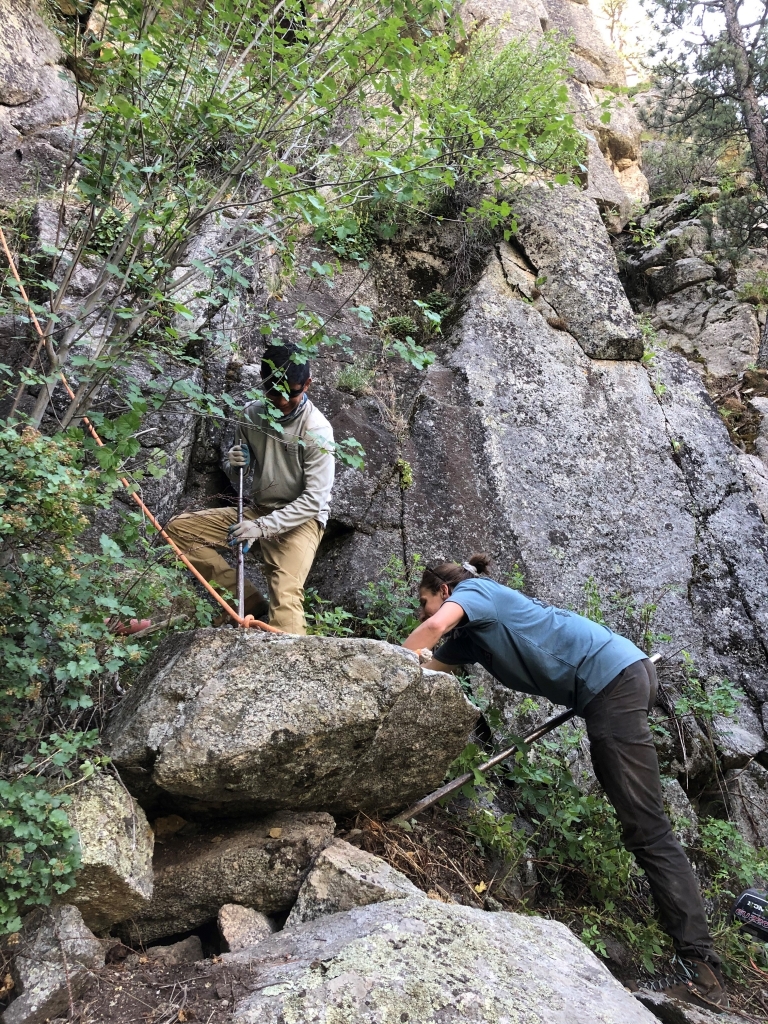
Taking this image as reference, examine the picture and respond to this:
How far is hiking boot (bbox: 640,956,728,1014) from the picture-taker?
3400mm

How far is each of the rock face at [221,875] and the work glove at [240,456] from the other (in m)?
2.35

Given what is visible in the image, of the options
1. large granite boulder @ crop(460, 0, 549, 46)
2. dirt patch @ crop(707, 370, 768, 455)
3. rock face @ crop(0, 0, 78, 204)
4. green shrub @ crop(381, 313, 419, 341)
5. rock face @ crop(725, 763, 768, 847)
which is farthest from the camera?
large granite boulder @ crop(460, 0, 549, 46)

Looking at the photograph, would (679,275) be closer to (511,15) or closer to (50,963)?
(511,15)

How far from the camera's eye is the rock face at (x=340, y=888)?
301 cm

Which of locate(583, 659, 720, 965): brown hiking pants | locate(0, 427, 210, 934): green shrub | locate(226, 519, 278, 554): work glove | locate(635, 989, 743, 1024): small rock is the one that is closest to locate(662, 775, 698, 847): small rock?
locate(583, 659, 720, 965): brown hiking pants

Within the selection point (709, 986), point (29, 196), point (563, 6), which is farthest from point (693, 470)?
point (563, 6)

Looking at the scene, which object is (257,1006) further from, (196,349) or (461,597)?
(196,349)

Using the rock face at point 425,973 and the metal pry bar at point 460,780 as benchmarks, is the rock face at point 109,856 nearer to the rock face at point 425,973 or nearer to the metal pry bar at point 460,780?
the rock face at point 425,973

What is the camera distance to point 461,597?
3.76 meters

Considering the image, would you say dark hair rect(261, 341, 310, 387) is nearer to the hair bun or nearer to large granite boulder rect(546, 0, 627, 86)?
the hair bun

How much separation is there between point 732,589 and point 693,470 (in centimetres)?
125

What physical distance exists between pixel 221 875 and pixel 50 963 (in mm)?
768

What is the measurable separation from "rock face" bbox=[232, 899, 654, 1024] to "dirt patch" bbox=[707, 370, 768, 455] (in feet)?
20.9

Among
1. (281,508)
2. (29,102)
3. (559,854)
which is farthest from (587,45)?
(559,854)
